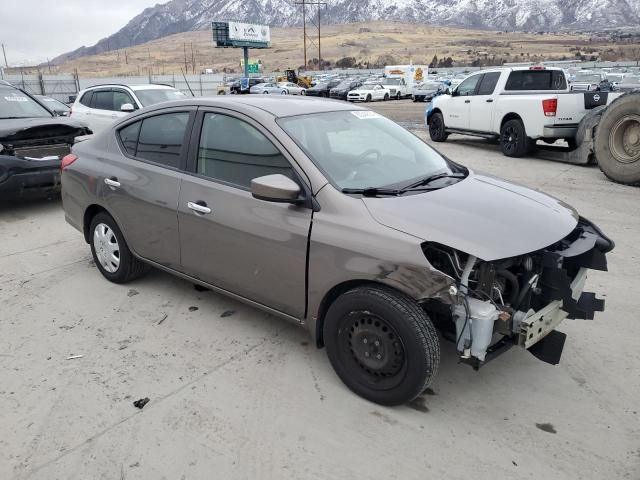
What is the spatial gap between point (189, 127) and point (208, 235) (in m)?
0.84

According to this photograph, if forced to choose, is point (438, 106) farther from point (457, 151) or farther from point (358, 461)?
point (358, 461)

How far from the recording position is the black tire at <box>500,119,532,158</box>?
36.3 ft

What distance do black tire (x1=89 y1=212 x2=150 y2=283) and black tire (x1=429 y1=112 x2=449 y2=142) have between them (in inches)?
412

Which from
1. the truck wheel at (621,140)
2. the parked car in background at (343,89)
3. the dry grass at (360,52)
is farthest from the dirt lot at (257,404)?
the dry grass at (360,52)

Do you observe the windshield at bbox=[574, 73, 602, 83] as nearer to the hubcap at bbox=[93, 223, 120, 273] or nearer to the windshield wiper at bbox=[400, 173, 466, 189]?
the windshield wiper at bbox=[400, 173, 466, 189]

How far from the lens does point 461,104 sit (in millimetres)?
12711

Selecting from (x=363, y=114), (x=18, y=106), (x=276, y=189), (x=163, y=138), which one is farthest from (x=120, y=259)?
(x=18, y=106)

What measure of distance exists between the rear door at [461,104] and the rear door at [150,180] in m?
9.71

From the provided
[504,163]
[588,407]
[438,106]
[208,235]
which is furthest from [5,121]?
[438,106]

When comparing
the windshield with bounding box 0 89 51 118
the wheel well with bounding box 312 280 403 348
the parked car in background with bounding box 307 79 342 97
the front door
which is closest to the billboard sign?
the parked car in background with bounding box 307 79 342 97

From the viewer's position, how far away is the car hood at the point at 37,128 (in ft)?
21.9

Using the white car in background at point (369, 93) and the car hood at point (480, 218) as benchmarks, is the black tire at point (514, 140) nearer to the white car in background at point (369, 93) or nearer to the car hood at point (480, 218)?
the car hood at point (480, 218)

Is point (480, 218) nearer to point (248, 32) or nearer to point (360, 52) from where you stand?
point (248, 32)

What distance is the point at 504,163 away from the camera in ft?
35.1
